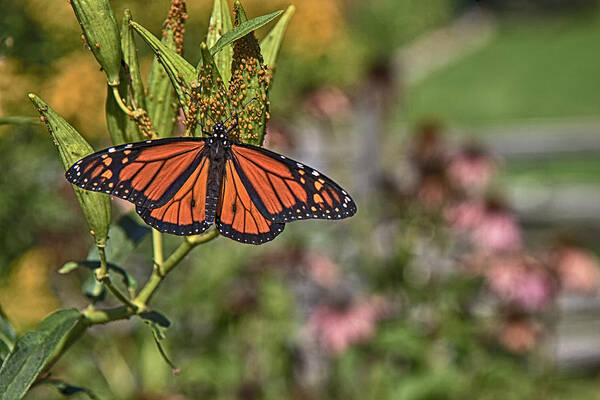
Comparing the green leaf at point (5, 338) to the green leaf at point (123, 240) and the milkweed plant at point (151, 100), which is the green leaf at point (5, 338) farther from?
the green leaf at point (123, 240)

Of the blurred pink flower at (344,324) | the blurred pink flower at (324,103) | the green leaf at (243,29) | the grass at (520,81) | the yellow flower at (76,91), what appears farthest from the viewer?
the grass at (520,81)

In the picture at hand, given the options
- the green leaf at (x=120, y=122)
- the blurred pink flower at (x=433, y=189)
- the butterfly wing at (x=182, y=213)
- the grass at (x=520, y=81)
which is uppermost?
the green leaf at (x=120, y=122)

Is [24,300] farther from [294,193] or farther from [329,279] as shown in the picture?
[294,193]

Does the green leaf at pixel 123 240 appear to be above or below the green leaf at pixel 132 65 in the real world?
below

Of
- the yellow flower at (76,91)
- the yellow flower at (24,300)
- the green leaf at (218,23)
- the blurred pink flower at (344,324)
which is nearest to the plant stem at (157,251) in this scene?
the green leaf at (218,23)

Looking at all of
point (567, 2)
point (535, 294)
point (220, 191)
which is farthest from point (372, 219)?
point (567, 2)

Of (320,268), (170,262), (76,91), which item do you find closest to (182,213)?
(170,262)
